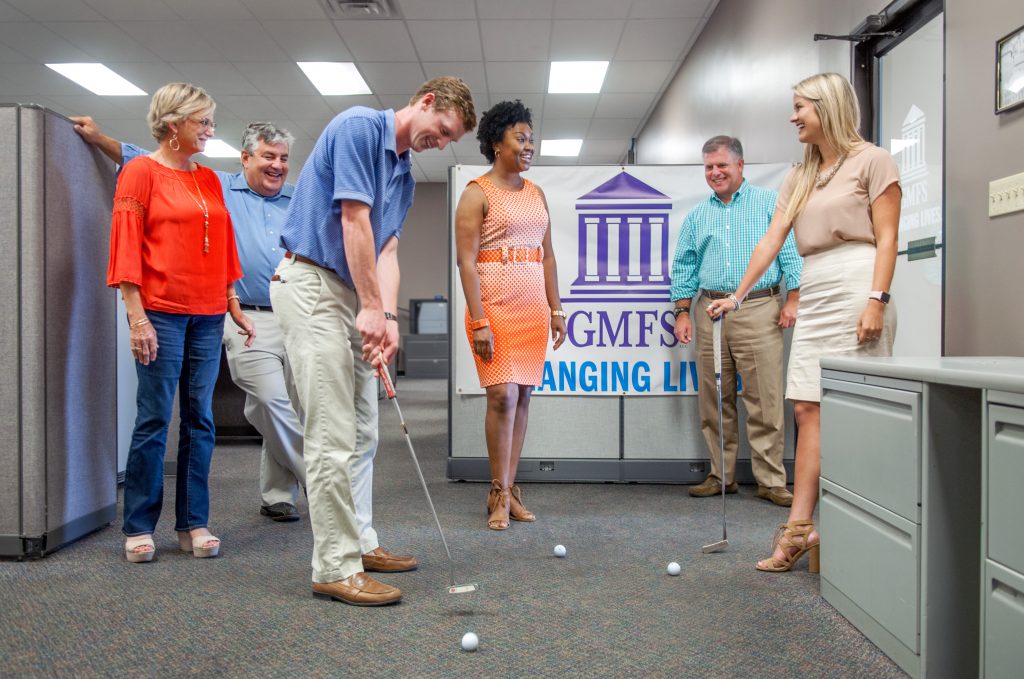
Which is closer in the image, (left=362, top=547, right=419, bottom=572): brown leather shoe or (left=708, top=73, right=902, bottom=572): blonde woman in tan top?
(left=708, top=73, right=902, bottom=572): blonde woman in tan top

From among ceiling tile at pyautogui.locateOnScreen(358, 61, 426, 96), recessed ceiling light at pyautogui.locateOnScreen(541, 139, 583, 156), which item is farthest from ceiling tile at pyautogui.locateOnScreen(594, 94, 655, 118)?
ceiling tile at pyautogui.locateOnScreen(358, 61, 426, 96)

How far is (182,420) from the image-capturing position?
230 cm

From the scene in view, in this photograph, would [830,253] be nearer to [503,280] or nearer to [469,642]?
[503,280]

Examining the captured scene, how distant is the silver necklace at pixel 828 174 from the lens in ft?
6.86

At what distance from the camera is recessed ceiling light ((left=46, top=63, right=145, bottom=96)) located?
6.64m

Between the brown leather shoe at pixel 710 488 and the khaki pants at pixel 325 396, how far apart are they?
1.73 m

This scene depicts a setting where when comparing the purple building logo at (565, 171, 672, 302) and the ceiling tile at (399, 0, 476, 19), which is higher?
the ceiling tile at (399, 0, 476, 19)

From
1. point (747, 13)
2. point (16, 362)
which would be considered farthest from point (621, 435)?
point (747, 13)

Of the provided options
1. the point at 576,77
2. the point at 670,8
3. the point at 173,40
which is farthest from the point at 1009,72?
the point at 173,40

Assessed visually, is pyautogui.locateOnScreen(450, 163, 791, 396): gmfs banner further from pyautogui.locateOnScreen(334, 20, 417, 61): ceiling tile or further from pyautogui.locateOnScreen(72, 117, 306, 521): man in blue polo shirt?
pyautogui.locateOnScreen(334, 20, 417, 61): ceiling tile

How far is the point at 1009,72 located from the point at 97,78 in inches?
281

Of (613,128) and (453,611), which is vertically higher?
(613,128)

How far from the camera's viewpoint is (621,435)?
11.5ft

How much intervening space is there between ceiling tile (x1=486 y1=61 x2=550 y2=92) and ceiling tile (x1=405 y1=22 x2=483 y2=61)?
11.8 inches
